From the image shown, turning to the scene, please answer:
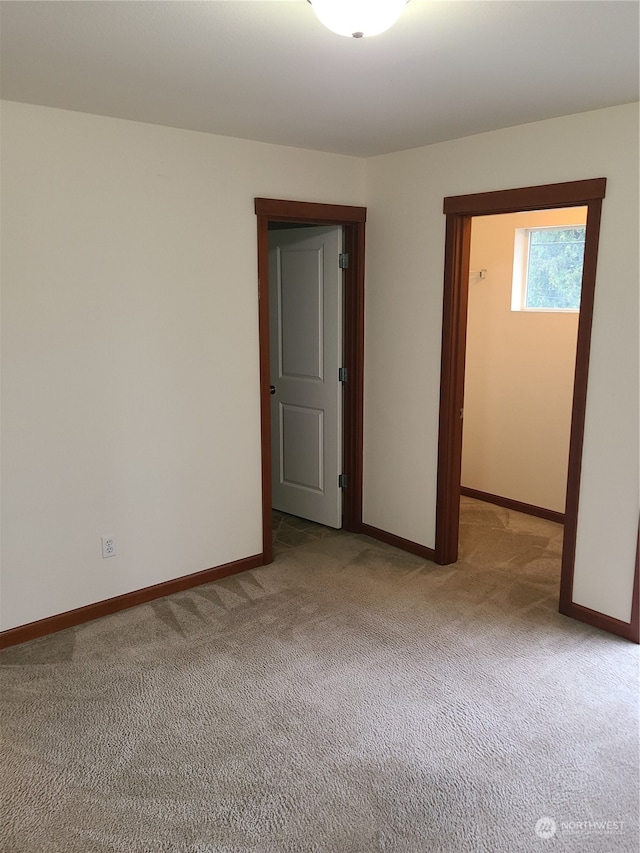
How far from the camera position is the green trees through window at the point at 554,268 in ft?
14.2

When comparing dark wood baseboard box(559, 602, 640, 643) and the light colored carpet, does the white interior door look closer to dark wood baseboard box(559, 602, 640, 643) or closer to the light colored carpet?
the light colored carpet

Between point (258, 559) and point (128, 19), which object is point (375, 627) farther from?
point (128, 19)

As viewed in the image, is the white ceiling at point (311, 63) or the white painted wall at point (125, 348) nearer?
the white ceiling at point (311, 63)

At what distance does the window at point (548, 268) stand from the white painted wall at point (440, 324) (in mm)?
1167

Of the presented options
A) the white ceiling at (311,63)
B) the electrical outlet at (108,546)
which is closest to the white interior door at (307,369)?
the white ceiling at (311,63)

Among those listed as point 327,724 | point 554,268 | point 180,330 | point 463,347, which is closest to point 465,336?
point 463,347

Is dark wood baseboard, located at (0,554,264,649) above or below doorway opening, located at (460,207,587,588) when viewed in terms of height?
below

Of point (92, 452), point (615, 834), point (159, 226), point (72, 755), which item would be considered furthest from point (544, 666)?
point (159, 226)

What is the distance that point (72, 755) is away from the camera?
7.59ft

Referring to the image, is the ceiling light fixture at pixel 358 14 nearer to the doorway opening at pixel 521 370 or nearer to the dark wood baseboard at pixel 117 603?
the dark wood baseboard at pixel 117 603

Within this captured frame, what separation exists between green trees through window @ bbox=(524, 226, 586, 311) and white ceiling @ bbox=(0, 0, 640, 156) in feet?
4.78

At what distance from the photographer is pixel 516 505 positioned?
4.77 meters

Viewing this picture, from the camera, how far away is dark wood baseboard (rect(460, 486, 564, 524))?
455 cm

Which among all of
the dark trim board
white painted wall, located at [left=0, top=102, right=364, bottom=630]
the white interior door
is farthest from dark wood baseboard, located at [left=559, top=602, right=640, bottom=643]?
white painted wall, located at [left=0, top=102, right=364, bottom=630]
